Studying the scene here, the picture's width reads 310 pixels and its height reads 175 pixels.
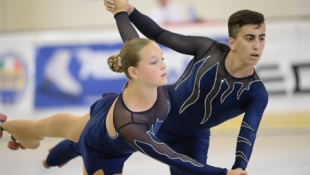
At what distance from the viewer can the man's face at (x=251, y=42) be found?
8.86ft

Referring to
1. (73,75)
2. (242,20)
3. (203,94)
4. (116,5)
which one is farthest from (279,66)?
(116,5)

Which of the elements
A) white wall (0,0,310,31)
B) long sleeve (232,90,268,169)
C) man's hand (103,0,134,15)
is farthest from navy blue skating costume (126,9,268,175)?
white wall (0,0,310,31)

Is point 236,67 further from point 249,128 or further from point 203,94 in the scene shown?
point 249,128

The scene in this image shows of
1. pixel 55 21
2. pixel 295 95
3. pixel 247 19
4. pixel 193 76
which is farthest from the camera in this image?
pixel 55 21

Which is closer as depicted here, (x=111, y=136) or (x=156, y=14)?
(x=111, y=136)

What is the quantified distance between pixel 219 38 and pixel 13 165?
2.88 meters

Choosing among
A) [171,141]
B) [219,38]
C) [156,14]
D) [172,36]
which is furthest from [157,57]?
[156,14]

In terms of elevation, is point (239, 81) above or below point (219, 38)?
below

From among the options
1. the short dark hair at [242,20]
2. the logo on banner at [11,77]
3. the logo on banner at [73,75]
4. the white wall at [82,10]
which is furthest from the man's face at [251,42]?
the white wall at [82,10]

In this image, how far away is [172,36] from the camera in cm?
303

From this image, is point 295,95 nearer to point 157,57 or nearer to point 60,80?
point 60,80

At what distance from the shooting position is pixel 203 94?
2980 millimetres

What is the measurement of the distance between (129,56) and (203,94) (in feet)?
2.00

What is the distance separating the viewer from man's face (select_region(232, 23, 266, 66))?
2699 mm
